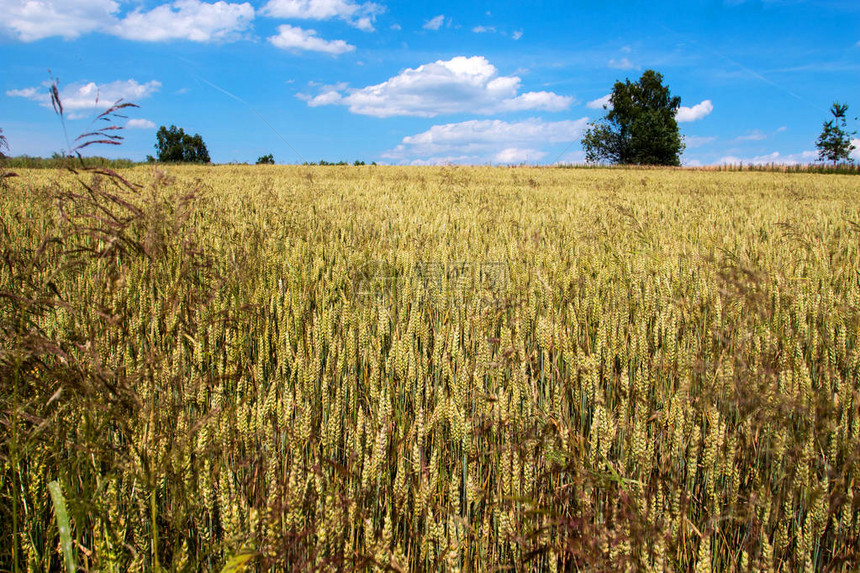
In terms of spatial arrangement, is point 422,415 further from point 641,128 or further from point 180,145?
point 180,145

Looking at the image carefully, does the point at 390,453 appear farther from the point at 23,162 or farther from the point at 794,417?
the point at 23,162

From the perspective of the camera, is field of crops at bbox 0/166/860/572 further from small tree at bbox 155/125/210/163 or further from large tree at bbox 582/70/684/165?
small tree at bbox 155/125/210/163

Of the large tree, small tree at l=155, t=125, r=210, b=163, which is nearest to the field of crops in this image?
the large tree

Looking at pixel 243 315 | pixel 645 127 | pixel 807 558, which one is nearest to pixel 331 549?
pixel 807 558

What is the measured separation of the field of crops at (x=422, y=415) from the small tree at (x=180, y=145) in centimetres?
Result: 6998

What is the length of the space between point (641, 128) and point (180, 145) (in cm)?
5459

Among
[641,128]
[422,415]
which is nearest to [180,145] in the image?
[641,128]

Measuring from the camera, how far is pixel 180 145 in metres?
65.0

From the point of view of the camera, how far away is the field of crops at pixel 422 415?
106 cm

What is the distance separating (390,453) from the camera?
1462mm

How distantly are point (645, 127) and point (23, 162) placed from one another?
153ft

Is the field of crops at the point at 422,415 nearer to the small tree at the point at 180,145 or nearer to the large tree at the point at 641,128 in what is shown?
the large tree at the point at 641,128

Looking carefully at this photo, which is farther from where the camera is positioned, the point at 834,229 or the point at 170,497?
the point at 834,229

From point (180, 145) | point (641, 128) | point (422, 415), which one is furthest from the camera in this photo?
point (180, 145)
